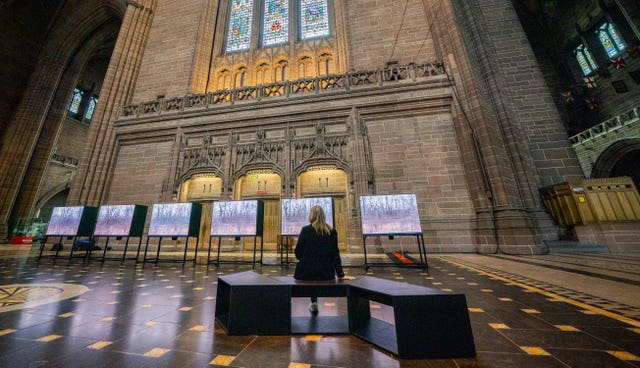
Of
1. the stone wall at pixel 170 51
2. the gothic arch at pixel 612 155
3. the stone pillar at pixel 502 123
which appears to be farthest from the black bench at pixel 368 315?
the gothic arch at pixel 612 155

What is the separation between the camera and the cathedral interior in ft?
7.41

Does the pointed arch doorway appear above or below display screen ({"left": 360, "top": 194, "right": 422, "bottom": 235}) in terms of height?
above

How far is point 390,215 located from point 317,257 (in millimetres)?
3856

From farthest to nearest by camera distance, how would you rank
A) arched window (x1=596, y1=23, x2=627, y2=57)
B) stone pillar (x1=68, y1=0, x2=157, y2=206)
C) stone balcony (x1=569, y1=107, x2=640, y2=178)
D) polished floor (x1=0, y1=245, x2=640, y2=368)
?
arched window (x1=596, y1=23, x2=627, y2=57), stone balcony (x1=569, y1=107, x2=640, y2=178), stone pillar (x1=68, y1=0, x2=157, y2=206), polished floor (x1=0, y1=245, x2=640, y2=368)

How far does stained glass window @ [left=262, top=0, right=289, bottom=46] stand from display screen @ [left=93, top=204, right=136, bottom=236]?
12.1 m

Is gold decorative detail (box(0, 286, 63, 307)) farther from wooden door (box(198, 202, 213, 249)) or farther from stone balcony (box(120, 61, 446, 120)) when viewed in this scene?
stone balcony (box(120, 61, 446, 120))

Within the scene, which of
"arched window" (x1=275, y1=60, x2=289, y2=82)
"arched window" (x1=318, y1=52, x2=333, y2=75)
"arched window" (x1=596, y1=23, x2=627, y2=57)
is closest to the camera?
"arched window" (x1=318, y1=52, x2=333, y2=75)

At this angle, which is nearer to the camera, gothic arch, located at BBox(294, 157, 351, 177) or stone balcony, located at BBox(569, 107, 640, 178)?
gothic arch, located at BBox(294, 157, 351, 177)

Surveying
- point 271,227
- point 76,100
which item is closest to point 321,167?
point 271,227

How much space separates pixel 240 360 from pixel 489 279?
4.43 meters

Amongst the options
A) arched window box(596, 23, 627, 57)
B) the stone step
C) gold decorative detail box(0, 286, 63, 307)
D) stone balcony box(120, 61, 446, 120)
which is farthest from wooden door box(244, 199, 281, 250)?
arched window box(596, 23, 627, 57)

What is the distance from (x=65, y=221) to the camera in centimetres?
822

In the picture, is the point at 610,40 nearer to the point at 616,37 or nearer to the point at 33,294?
the point at 616,37

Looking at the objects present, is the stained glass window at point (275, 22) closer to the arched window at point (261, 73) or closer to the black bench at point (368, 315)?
the arched window at point (261, 73)
